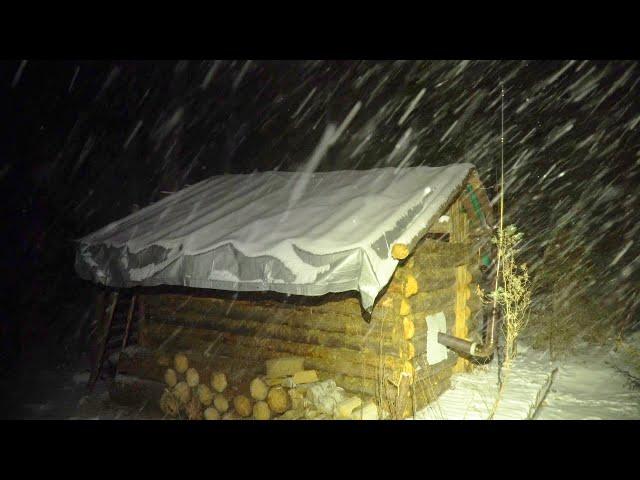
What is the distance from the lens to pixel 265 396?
6.77 meters

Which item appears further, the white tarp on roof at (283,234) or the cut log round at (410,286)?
the cut log round at (410,286)

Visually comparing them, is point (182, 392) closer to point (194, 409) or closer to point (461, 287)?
point (194, 409)

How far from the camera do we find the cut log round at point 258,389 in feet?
22.2

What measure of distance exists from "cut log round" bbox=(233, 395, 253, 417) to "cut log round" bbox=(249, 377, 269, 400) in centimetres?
16

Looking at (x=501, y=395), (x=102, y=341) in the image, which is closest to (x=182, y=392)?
(x=102, y=341)

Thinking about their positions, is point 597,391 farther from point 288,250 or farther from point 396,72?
point 396,72

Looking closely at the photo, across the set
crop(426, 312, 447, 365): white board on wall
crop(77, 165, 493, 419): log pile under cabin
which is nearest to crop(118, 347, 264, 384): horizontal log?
crop(77, 165, 493, 419): log pile under cabin

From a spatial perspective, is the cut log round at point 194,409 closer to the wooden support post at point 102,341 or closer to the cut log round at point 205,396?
the cut log round at point 205,396

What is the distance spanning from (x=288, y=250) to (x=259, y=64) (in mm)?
17063

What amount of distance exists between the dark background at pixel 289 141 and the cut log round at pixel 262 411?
23.7 feet

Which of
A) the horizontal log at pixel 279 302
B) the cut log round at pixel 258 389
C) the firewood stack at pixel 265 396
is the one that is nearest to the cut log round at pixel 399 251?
the horizontal log at pixel 279 302

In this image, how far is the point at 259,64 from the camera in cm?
2086

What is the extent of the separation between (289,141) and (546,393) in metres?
16.5

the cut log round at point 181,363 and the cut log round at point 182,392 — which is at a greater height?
the cut log round at point 181,363
